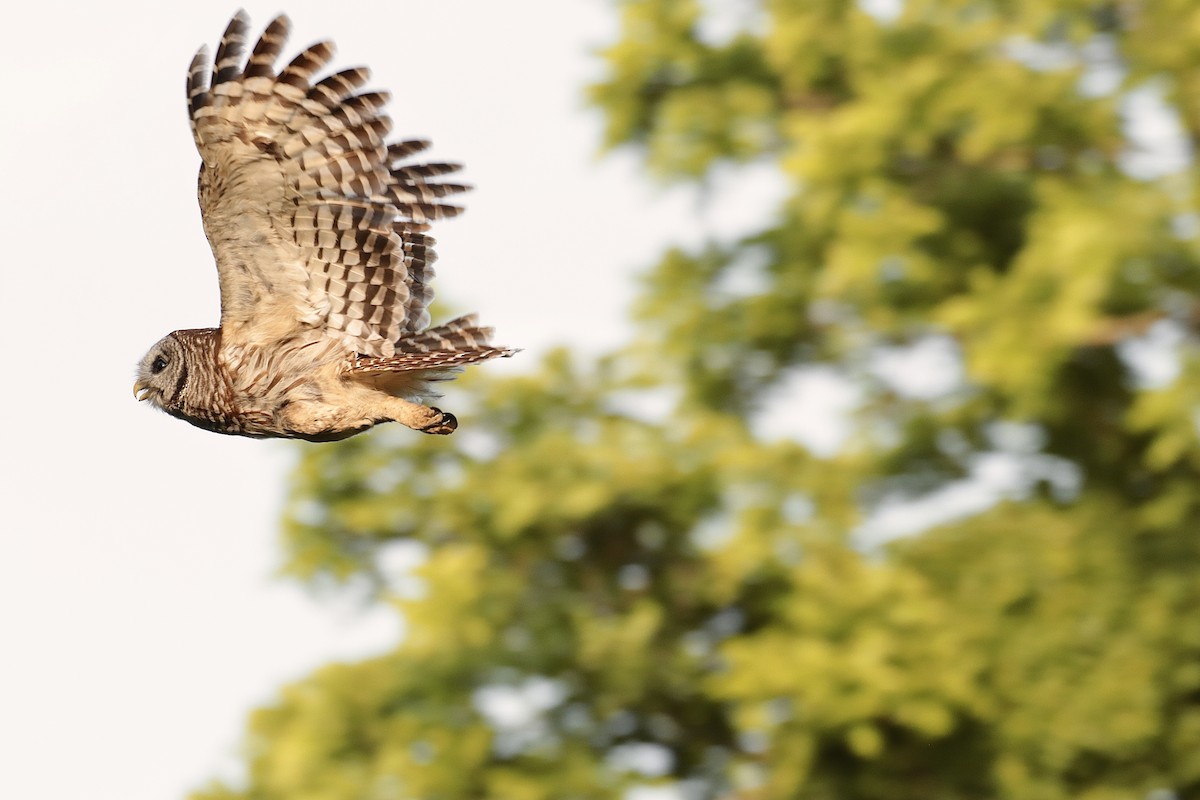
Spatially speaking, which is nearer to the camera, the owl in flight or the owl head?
the owl in flight

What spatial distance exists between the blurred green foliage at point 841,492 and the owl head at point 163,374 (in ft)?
12.1

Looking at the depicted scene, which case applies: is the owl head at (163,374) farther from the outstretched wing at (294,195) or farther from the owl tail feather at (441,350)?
the owl tail feather at (441,350)

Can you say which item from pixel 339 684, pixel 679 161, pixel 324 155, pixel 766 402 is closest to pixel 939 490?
pixel 766 402

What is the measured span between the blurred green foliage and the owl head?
368 cm

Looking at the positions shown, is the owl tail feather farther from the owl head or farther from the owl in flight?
the owl head

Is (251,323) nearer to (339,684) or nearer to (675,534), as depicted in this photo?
(339,684)

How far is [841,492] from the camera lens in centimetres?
901

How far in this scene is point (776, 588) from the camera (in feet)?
30.0

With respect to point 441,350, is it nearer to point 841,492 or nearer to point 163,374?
point 163,374

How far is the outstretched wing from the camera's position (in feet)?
14.9

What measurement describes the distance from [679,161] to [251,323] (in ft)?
16.9

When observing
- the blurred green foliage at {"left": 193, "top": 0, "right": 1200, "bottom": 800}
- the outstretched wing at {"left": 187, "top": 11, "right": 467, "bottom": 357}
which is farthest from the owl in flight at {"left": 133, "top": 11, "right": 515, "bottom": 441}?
the blurred green foliage at {"left": 193, "top": 0, "right": 1200, "bottom": 800}

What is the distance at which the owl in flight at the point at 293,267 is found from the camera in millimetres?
4508

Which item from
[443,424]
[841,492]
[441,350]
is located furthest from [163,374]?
[841,492]
